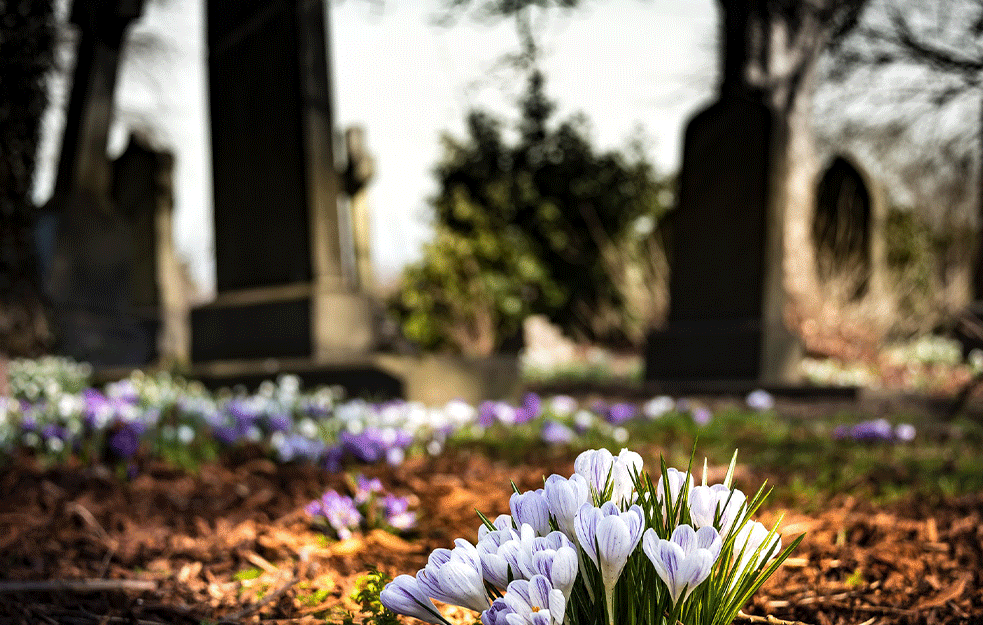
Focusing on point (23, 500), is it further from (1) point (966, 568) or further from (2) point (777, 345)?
(2) point (777, 345)

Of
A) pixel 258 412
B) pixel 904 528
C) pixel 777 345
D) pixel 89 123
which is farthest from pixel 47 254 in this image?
pixel 904 528

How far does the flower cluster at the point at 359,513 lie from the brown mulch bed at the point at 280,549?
0.17ft

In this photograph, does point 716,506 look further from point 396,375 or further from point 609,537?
point 396,375

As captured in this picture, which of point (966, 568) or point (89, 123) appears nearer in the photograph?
point (966, 568)

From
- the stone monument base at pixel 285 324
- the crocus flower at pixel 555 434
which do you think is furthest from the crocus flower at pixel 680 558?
the stone monument base at pixel 285 324

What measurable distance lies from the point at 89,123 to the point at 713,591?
1076 centimetres

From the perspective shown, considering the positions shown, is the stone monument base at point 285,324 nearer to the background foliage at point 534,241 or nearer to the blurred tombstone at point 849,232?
the background foliage at point 534,241

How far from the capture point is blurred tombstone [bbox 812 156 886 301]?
13.3 m

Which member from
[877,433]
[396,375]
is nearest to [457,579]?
[877,433]

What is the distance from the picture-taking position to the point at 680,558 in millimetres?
1188

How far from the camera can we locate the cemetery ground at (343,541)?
1.92 meters

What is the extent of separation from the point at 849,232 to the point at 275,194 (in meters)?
10.3

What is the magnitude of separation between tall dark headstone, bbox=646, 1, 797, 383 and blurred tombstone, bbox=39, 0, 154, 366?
260 inches

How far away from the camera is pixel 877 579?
6.86 ft
